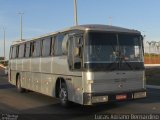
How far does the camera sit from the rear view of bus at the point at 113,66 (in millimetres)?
12727

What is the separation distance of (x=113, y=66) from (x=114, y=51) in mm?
525

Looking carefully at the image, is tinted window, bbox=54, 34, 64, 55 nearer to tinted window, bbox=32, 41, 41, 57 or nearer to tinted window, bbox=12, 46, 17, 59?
tinted window, bbox=32, 41, 41, 57

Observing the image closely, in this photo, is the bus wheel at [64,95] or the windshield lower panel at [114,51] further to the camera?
the bus wheel at [64,95]

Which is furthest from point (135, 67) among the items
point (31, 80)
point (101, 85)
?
point (31, 80)

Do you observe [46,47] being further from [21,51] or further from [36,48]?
[21,51]

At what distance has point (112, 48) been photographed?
43.2 feet

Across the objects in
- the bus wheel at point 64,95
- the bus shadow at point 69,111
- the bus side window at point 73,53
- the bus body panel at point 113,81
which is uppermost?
the bus side window at point 73,53

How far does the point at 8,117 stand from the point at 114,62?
3919 millimetres

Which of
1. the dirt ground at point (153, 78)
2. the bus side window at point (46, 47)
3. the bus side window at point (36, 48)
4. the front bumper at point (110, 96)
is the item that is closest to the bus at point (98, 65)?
the front bumper at point (110, 96)

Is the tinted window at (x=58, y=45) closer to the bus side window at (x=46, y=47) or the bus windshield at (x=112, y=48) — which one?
the bus side window at (x=46, y=47)

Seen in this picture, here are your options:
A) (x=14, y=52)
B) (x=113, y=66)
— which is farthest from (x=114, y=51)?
(x=14, y=52)

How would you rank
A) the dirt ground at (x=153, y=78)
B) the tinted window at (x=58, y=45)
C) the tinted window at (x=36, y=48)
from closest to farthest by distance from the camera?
the tinted window at (x=58, y=45)
the tinted window at (x=36, y=48)
the dirt ground at (x=153, y=78)

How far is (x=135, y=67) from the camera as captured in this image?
13.5 meters

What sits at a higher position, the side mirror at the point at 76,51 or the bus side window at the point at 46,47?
the bus side window at the point at 46,47
